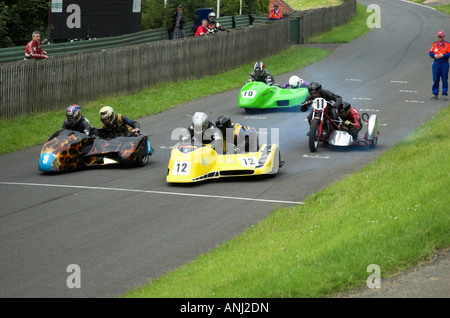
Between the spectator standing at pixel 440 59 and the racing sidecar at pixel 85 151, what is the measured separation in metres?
12.0

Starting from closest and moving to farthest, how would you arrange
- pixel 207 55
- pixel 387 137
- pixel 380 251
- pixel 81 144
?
pixel 380 251, pixel 81 144, pixel 387 137, pixel 207 55

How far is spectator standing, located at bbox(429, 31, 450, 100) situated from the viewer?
2402cm

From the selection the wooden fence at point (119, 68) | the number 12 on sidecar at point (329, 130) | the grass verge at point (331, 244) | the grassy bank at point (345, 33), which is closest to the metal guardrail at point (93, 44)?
the wooden fence at point (119, 68)

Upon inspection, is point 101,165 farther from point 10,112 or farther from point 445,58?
point 445,58

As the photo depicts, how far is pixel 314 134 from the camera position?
17.1 metres

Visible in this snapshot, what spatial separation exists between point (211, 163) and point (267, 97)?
28.9 ft

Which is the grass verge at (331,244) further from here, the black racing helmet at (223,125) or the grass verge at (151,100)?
the grass verge at (151,100)

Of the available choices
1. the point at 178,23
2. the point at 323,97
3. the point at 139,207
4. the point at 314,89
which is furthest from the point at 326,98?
the point at 178,23

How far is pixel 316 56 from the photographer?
3575 centimetres

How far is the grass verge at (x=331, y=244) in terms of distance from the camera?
24.7 feet

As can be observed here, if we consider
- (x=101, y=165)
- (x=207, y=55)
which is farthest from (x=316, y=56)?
(x=101, y=165)

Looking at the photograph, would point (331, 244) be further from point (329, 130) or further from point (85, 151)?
point (329, 130)

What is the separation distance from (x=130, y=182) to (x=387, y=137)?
742 cm
